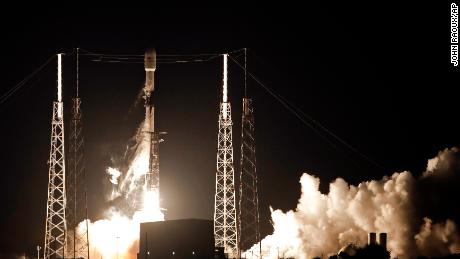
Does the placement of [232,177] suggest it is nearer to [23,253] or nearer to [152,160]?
[152,160]

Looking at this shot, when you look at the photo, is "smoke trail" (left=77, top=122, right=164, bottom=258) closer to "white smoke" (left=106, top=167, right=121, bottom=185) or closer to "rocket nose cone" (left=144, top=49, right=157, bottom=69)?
"white smoke" (left=106, top=167, right=121, bottom=185)

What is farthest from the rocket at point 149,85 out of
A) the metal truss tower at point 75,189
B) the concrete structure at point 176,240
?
the concrete structure at point 176,240

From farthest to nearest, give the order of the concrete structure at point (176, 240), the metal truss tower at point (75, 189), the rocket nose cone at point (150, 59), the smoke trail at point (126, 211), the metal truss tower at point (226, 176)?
1. the smoke trail at point (126, 211)
2. the rocket nose cone at point (150, 59)
3. the metal truss tower at point (226, 176)
4. the concrete structure at point (176, 240)
5. the metal truss tower at point (75, 189)

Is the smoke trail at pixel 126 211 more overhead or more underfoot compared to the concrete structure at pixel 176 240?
more overhead

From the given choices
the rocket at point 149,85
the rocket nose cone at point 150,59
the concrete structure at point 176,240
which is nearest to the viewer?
the concrete structure at point 176,240

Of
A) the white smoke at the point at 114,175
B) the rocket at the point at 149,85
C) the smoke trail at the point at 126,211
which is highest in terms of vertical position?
the rocket at the point at 149,85

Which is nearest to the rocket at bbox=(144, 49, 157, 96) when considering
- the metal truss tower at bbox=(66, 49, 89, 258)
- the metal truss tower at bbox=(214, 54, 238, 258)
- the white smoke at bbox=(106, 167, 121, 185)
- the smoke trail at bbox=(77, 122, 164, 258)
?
the smoke trail at bbox=(77, 122, 164, 258)

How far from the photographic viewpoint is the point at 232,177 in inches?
2810

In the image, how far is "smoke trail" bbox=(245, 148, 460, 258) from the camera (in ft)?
236

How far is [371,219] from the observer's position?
75688mm

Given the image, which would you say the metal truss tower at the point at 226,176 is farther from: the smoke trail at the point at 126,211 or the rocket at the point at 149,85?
the rocket at the point at 149,85

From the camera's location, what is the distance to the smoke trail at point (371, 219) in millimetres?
72062

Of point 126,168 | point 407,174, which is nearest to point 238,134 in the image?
point 126,168

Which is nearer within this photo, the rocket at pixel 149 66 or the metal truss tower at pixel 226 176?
the metal truss tower at pixel 226 176
